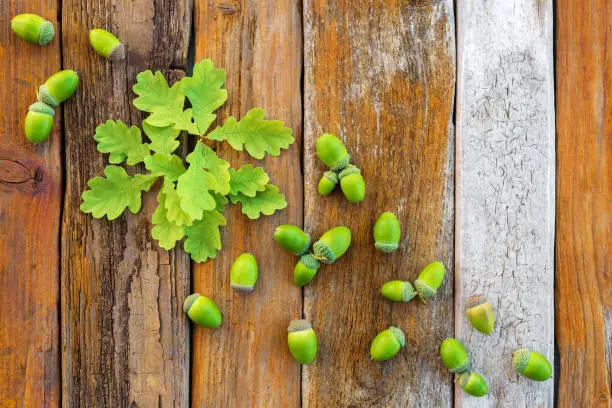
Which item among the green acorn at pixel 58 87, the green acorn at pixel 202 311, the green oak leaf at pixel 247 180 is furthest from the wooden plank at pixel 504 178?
the green acorn at pixel 58 87

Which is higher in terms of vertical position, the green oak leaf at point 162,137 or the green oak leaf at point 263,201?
the green oak leaf at point 162,137

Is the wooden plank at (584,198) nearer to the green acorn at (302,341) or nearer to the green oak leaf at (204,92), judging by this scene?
the green acorn at (302,341)

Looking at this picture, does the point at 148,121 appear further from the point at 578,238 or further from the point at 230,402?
the point at 578,238

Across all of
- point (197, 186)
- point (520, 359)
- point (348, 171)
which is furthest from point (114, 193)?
point (520, 359)

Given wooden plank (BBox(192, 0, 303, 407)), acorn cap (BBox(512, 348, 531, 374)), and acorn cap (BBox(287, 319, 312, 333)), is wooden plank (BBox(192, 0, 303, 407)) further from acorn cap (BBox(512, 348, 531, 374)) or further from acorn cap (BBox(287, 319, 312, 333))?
acorn cap (BBox(512, 348, 531, 374))

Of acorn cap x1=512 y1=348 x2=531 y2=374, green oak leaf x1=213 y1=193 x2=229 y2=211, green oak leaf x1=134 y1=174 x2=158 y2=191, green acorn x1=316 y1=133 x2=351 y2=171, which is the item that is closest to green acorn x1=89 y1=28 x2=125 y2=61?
green oak leaf x1=134 y1=174 x2=158 y2=191

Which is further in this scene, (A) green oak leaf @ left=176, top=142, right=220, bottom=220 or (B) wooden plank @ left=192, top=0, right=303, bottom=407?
(B) wooden plank @ left=192, top=0, right=303, bottom=407
